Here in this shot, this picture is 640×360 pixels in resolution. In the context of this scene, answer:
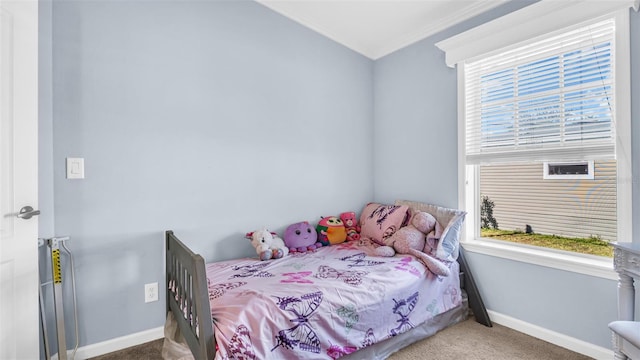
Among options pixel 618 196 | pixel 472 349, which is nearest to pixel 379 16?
pixel 618 196

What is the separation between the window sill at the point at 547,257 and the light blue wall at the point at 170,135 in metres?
1.36

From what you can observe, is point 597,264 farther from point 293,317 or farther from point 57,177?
point 57,177

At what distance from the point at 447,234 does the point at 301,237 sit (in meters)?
1.13

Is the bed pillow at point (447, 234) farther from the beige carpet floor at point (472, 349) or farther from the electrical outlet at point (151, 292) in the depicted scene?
the electrical outlet at point (151, 292)

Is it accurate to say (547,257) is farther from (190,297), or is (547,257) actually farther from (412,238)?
(190,297)

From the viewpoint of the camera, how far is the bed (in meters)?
1.25

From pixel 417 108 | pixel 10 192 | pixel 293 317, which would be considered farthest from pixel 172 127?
pixel 417 108

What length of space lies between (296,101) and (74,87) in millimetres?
1500

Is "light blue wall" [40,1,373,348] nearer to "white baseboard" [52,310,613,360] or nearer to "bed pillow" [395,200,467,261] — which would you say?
"white baseboard" [52,310,613,360]

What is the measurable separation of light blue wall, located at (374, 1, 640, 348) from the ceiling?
Answer: 9 centimetres

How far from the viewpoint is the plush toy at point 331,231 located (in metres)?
2.54

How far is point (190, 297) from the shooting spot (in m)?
1.37

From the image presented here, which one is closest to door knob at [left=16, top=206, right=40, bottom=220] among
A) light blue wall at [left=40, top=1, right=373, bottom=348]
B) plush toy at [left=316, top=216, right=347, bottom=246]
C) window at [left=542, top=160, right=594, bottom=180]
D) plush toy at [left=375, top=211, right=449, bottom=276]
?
light blue wall at [left=40, top=1, right=373, bottom=348]

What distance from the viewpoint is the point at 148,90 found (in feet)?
6.13
